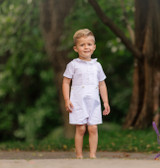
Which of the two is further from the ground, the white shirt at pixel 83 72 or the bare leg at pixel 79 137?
the white shirt at pixel 83 72

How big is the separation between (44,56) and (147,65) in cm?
1170

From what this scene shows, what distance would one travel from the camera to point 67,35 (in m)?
13.1

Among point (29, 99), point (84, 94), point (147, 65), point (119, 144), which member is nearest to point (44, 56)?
point (29, 99)

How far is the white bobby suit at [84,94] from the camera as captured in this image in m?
5.62

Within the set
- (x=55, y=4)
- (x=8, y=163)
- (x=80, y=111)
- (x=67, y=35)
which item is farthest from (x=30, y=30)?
(x=8, y=163)

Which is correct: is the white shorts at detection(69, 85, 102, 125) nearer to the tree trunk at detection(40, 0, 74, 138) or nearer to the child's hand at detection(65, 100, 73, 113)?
the child's hand at detection(65, 100, 73, 113)

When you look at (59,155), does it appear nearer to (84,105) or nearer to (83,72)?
(84,105)

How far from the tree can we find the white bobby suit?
4831 millimetres

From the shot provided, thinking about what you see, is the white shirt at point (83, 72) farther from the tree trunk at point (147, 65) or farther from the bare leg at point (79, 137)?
the tree trunk at point (147, 65)

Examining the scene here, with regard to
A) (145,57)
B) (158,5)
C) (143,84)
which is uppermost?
(158,5)

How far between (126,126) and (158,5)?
3.31m

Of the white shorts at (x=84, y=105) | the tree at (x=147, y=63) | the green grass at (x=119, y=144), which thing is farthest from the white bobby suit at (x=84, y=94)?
the tree at (x=147, y=63)

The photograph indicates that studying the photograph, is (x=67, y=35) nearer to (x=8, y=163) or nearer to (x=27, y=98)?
(x=8, y=163)

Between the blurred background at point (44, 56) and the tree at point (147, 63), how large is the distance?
44 cm
